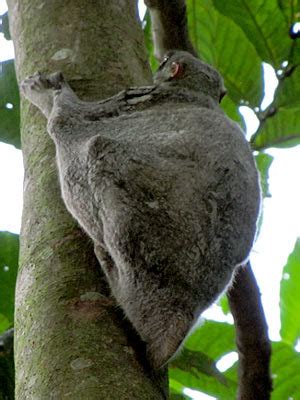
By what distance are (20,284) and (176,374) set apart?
1335 millimetres

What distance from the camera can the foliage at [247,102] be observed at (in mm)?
4246

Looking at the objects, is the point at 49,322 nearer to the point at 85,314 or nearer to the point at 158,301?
the point at 85,314

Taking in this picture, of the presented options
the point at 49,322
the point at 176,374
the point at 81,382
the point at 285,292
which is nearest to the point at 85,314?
the point at 49,322

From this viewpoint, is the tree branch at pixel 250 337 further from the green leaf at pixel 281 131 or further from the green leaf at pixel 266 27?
the green leaf at pixel 266 27

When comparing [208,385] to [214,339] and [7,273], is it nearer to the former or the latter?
[214,339]

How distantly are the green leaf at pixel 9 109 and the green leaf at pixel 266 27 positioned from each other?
121 cm

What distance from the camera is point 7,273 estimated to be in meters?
4.25

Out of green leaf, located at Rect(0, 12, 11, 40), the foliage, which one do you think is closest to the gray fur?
the foliage

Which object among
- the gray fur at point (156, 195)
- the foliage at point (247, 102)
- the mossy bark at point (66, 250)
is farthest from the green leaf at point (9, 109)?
the gray fur at point (156, 195)

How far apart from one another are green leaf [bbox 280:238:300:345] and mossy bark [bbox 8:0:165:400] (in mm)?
1335

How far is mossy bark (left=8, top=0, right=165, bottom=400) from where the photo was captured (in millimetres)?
2674

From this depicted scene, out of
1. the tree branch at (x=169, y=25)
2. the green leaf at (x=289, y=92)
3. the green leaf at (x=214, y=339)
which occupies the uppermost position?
the tree branch at (x=169, y=25)

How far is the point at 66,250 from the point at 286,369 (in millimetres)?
1604

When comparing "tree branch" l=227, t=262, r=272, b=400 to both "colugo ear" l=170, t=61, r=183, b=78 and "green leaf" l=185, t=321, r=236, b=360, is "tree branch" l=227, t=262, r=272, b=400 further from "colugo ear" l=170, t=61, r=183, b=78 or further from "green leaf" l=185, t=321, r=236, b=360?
"colugo ear" l=170, t=61, r=183, b=78
